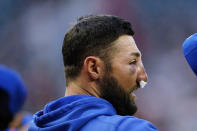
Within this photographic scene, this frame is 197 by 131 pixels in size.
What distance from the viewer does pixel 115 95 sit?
1980 millimetres

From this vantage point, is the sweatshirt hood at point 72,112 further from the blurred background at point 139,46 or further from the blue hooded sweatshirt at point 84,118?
the blurred background at point 139,46

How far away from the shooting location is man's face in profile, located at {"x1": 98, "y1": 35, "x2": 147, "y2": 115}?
1.95m

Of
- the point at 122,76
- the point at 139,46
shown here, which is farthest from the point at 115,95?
the point at 139,46

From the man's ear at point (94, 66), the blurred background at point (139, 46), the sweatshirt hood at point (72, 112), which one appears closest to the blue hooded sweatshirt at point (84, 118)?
the sweatshirt hood at point (72, 112)

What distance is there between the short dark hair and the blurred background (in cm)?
473

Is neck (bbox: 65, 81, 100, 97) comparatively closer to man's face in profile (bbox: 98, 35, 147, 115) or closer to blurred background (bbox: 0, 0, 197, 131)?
man's face in profile (bbox: 98, 35, 147, 115)

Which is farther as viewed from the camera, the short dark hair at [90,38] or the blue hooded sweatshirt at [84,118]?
the short dark hair at [90,38]

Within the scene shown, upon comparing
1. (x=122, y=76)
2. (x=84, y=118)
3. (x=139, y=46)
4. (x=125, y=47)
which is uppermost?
(x=125, y=47)

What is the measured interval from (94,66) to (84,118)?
247 millimetres

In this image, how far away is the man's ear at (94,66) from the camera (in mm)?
1948

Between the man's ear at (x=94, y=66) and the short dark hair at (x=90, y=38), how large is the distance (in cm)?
2

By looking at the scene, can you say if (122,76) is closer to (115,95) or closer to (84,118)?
(115,95)

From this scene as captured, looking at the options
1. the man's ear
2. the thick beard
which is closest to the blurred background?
the thick beard

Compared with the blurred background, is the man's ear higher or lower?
higher
